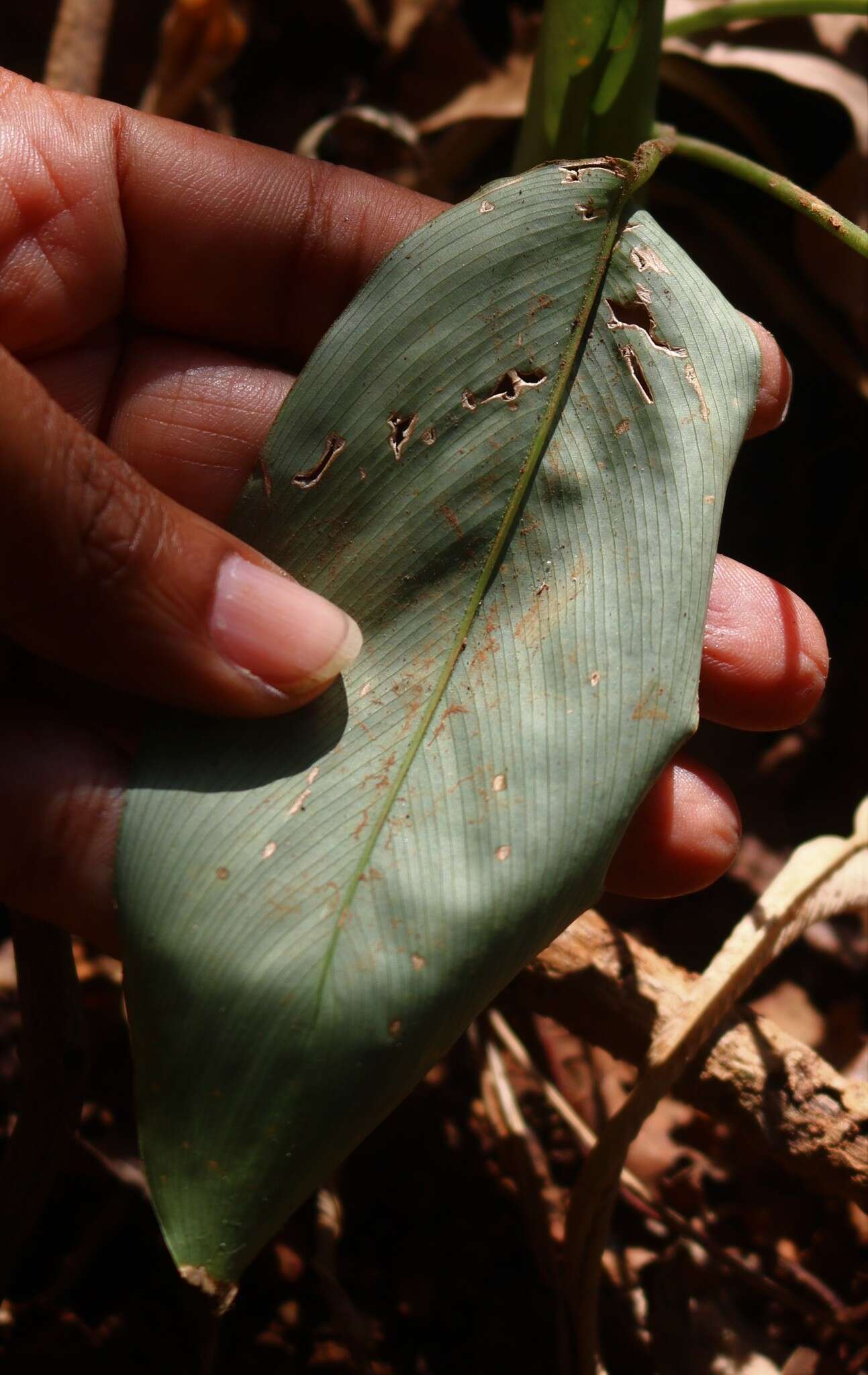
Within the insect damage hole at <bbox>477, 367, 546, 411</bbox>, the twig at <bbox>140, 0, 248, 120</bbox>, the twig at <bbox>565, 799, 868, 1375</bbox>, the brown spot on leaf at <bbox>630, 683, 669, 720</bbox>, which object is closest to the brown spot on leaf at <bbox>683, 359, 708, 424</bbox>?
the insect damage hole at <bbox>477, 367, 546, 411</bbox>

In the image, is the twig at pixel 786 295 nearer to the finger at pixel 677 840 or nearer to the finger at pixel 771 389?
the finger at pixel 771 389

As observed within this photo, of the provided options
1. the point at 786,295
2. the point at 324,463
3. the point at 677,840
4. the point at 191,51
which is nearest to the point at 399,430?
the point at 324,463

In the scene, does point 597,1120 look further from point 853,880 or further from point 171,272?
point 171,272

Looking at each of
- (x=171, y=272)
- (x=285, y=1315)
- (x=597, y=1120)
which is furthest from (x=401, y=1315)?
(x=171, y=272)

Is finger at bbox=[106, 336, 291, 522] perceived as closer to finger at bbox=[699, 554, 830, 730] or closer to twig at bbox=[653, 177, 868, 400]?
finger at bbox=[699, 554, 830, 730]

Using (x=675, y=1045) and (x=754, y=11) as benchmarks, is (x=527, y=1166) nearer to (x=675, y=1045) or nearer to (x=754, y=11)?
(x=675, y=1045)

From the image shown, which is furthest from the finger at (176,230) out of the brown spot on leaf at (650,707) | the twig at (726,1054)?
the twig at (726,1054)
